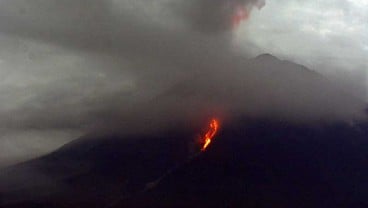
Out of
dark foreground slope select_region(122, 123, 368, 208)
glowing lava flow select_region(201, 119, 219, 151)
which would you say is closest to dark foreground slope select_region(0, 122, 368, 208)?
dark foreground slope select_region(122, 123, 368, 208)

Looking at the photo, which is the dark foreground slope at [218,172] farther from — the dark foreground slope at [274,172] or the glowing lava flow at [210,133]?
the glowing lava flow at [210,133]

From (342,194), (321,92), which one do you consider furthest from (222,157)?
(321,92)

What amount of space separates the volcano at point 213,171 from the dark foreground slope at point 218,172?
0.17m

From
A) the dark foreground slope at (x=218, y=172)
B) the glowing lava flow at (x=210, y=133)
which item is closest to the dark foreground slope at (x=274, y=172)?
the dark foreground slope at (x=218, y=172)

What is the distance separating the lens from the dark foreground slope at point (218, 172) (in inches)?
5079

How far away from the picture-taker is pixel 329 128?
156500 mm

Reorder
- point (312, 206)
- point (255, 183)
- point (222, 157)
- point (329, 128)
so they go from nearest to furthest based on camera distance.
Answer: point (312, 206) → point (255, 183) → point (222, 157) → point (329, 128)

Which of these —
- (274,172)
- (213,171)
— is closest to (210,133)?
(213,171)

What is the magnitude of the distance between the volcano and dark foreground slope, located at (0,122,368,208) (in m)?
0.17

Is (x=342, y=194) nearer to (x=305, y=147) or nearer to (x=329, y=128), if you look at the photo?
(x=305, y=147)

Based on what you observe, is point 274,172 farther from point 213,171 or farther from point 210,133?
point 210,133

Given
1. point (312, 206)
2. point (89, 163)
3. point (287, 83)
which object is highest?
point (287, 83)

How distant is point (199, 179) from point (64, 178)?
2625cm

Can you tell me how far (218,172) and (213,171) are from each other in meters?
1.04
